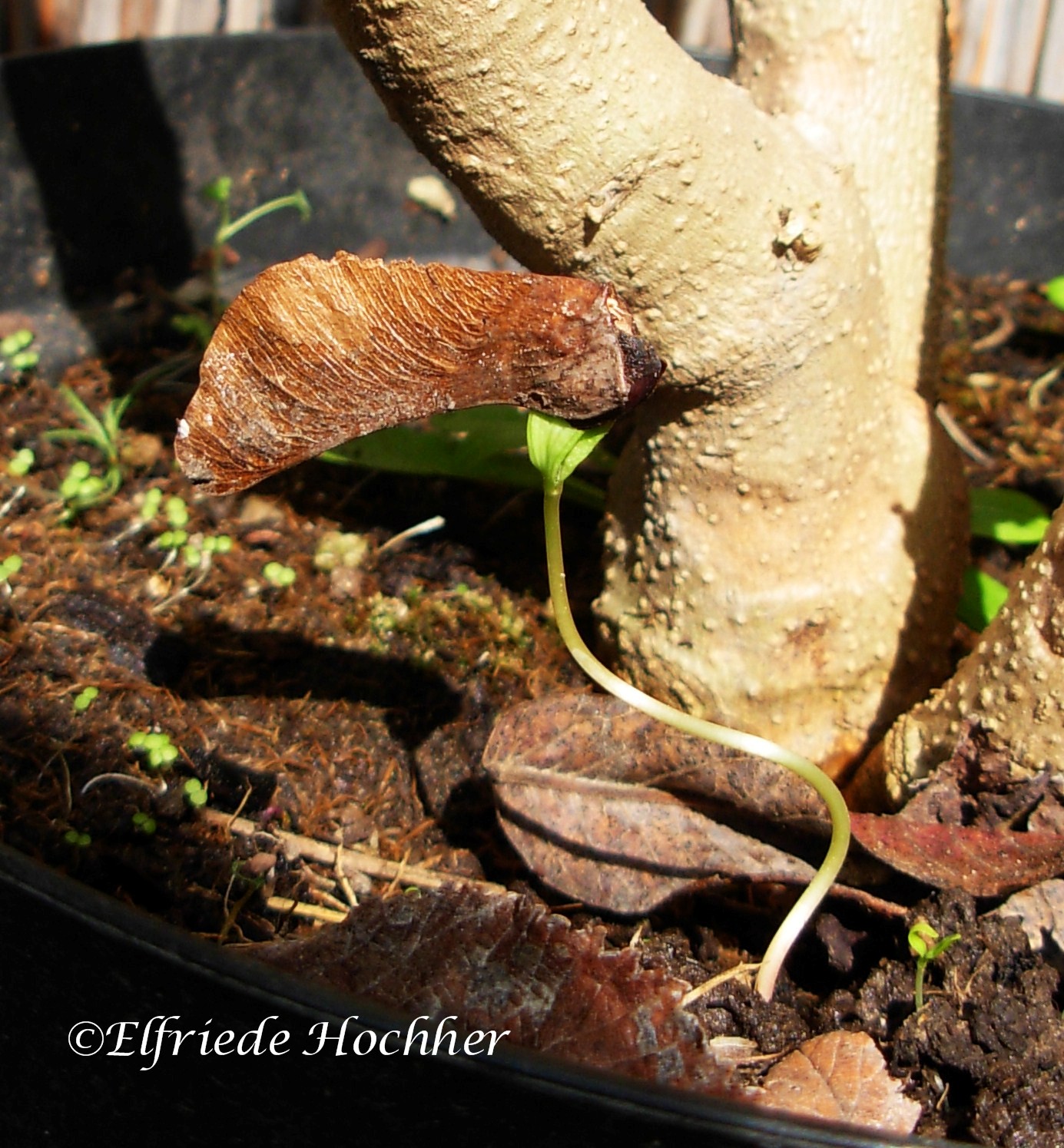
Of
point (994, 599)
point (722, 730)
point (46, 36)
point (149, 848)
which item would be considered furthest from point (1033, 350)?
point (46, 36)

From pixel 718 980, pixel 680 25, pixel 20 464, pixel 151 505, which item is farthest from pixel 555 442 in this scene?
pixel 680 25

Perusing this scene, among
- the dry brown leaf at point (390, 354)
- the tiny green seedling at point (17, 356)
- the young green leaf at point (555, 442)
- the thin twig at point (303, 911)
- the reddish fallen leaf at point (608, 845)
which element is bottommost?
the thin twig at point (303, 911)

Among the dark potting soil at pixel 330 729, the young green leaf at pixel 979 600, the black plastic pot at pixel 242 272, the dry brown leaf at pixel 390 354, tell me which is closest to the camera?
the black plastic pot at pixel 242 272

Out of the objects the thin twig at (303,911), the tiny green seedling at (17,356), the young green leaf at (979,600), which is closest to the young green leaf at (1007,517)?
the young green leaf at (979,600)

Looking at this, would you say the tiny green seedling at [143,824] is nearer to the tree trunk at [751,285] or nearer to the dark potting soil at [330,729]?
the dark potting soil at [330,729]

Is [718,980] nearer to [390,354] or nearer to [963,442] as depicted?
[390,354]

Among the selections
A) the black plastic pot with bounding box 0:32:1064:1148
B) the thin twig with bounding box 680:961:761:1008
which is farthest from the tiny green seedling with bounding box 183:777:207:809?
the thin twig with bounding box 680:961:761:1008
